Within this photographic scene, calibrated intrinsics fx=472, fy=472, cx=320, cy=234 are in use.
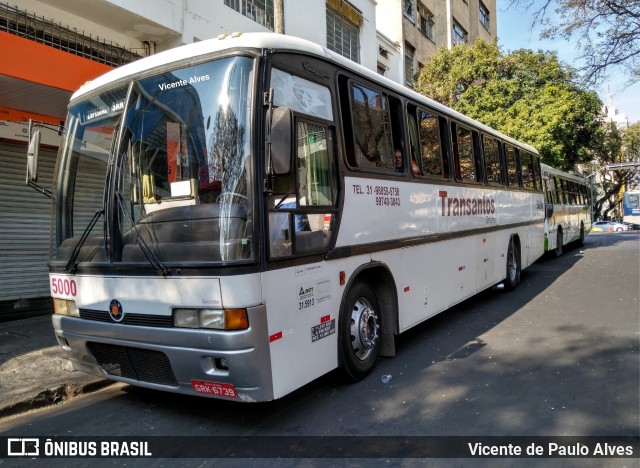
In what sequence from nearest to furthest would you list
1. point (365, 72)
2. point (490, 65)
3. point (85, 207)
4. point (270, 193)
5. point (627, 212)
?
point (270, 193)
point (85, 207)
point (365, 72)
point (490, 65)
point (627, 212)

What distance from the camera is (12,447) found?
12.4 feet

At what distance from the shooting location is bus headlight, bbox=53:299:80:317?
4180 millimetres

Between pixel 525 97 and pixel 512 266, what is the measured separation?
1076 cm

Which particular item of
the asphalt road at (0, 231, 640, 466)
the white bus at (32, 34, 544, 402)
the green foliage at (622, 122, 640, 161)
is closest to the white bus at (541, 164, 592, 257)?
the asphalt road at (0, 231, 640, 466)

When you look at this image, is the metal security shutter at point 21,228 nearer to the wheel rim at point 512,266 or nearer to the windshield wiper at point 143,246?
the windshield wiper at point 143,246

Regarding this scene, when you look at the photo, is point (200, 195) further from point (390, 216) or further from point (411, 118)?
point (411, 118)

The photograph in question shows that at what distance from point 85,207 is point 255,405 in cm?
234

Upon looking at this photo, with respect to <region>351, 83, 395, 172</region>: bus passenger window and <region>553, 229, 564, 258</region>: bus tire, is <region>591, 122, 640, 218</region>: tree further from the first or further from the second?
<region>351, 83, 395, 172</region>: bus passenger window

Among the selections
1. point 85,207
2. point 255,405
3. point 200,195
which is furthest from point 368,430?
point 85,207

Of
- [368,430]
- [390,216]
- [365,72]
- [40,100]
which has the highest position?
[40,100]

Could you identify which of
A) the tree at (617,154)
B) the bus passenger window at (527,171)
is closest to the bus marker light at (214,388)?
the bus passenger window at (527,171)

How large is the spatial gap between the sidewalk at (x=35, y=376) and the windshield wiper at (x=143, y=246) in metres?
2.32

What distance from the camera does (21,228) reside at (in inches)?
330

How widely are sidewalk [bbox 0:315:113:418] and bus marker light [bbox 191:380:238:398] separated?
7.22 feet
